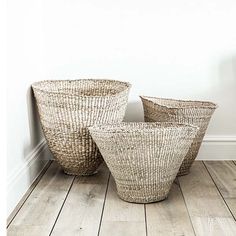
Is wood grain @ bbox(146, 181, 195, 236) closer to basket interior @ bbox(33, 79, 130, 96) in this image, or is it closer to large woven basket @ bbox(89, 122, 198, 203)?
large woven basket @ bbox(89, 122, 198, 203)

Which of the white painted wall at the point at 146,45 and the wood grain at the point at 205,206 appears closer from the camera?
the wood grain at the point at 205,206

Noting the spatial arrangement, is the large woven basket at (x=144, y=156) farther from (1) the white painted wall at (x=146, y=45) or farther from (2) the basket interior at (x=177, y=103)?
(1) the white painted wall at (x=146, y=45)

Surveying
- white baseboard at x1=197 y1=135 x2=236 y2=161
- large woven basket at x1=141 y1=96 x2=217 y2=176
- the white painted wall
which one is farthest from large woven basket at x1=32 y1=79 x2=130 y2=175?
white baseboard at x1=197 y1=135 x2=236 y2=161

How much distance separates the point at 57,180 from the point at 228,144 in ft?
3.48

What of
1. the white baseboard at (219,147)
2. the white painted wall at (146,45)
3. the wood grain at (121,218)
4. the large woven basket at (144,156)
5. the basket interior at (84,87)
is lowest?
the white baseboard at (219,147)

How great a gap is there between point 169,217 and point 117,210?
0.24 m

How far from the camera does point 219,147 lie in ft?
10.6

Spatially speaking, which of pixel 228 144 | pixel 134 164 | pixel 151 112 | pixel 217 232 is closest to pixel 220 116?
pixel 228 144

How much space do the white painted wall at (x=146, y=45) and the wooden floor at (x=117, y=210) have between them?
576mm

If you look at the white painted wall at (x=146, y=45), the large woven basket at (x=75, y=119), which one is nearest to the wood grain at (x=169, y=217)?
the large woven basket at (x=75, y=119)

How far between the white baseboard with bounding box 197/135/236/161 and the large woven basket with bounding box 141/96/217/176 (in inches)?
12.5

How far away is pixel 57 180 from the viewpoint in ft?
9.25

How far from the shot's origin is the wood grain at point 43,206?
2.14 meters

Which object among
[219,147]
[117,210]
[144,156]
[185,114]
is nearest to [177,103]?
[185,114]
